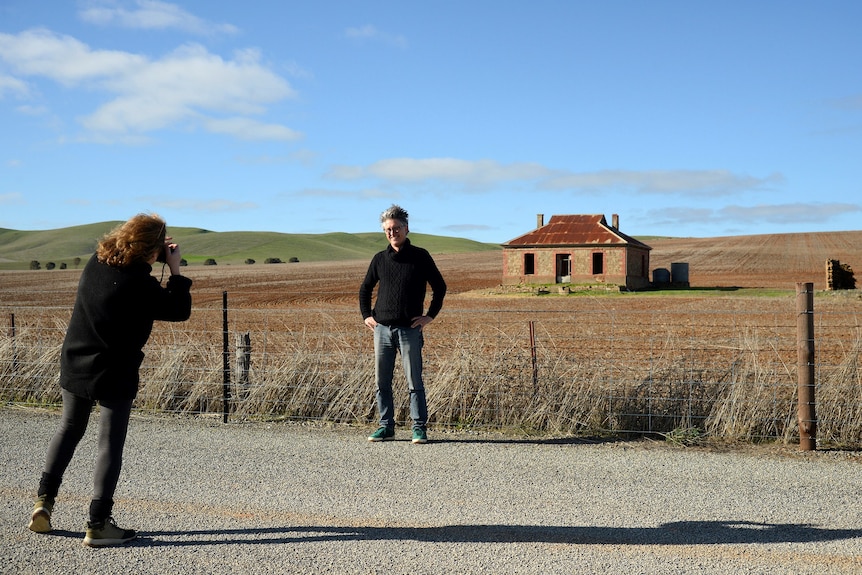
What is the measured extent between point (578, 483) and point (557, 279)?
38.2 metres

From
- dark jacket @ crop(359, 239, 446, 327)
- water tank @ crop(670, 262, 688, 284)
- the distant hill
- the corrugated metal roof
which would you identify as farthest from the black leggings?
the distant hill

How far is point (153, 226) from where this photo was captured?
4.66 metres

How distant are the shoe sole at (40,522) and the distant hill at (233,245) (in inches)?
4650

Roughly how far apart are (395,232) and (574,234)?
126ft

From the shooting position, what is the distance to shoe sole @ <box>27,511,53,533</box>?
4672mm

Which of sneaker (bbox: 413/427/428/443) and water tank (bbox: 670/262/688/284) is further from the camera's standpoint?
water tank (bbox: 670/262/688/284)

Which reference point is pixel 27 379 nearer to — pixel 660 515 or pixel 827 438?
pixel 660 515

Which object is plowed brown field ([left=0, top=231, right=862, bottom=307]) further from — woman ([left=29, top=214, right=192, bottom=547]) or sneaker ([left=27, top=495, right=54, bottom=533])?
woman ([left=29, top=214, right=192, bottom=547])

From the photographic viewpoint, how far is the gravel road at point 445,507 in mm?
4297

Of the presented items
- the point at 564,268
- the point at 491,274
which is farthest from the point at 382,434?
the point at 491,274

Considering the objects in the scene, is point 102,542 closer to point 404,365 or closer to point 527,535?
point 527,535

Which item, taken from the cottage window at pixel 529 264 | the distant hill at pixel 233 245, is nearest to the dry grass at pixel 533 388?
the cottage window at pixel 529 264

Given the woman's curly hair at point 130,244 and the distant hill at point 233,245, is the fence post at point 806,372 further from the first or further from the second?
the distant hill at point 233,245

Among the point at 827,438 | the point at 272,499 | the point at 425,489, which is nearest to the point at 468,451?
the point at 425,489
